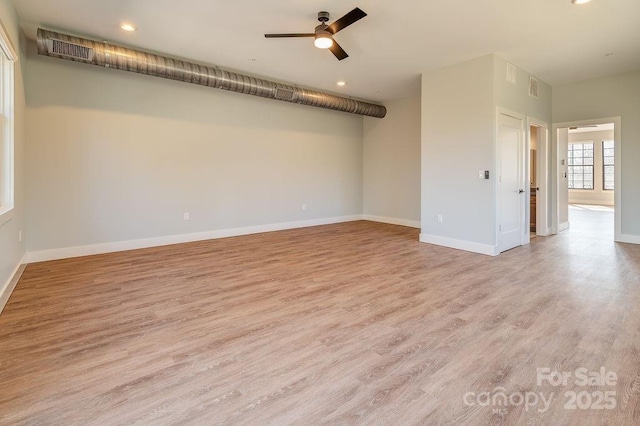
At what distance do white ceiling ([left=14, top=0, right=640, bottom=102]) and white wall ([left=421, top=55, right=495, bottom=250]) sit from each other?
0.33 meters

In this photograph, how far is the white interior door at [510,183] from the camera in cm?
500

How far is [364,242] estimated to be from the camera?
19.0ft

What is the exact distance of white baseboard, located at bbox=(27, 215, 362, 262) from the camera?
4.55 metres

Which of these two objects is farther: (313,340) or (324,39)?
(324,39)

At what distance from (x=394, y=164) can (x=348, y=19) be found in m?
4.92

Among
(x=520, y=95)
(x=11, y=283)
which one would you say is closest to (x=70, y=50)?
(x=11, y=283)

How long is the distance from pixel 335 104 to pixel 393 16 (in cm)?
317

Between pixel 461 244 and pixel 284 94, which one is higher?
pixel 284 94

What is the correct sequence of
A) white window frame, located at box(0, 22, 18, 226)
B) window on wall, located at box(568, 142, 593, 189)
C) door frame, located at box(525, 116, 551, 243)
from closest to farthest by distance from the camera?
1. white window frame, located at box(0, 22, 18, 226)
2. door frame, located at box(525, 116, 551, 243)
3. window on wall, located at box(568, 142, 593, 189)

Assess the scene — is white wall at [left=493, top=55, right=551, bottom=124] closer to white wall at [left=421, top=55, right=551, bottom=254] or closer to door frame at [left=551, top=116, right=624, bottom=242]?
white wall at [left=421, top=55, right=551, bottom=254]

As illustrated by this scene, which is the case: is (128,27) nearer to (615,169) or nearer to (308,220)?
(308,220)

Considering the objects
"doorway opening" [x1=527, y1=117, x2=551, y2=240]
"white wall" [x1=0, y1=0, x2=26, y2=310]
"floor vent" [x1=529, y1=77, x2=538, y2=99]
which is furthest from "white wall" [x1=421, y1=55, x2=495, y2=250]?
"white wall" [x1=0, y1=0, x2=26, y2=310]

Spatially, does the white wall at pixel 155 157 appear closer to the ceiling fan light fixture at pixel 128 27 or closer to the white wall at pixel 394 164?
the ceiling fan light fixture at pixel 128 27

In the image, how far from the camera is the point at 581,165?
41.4 feet
